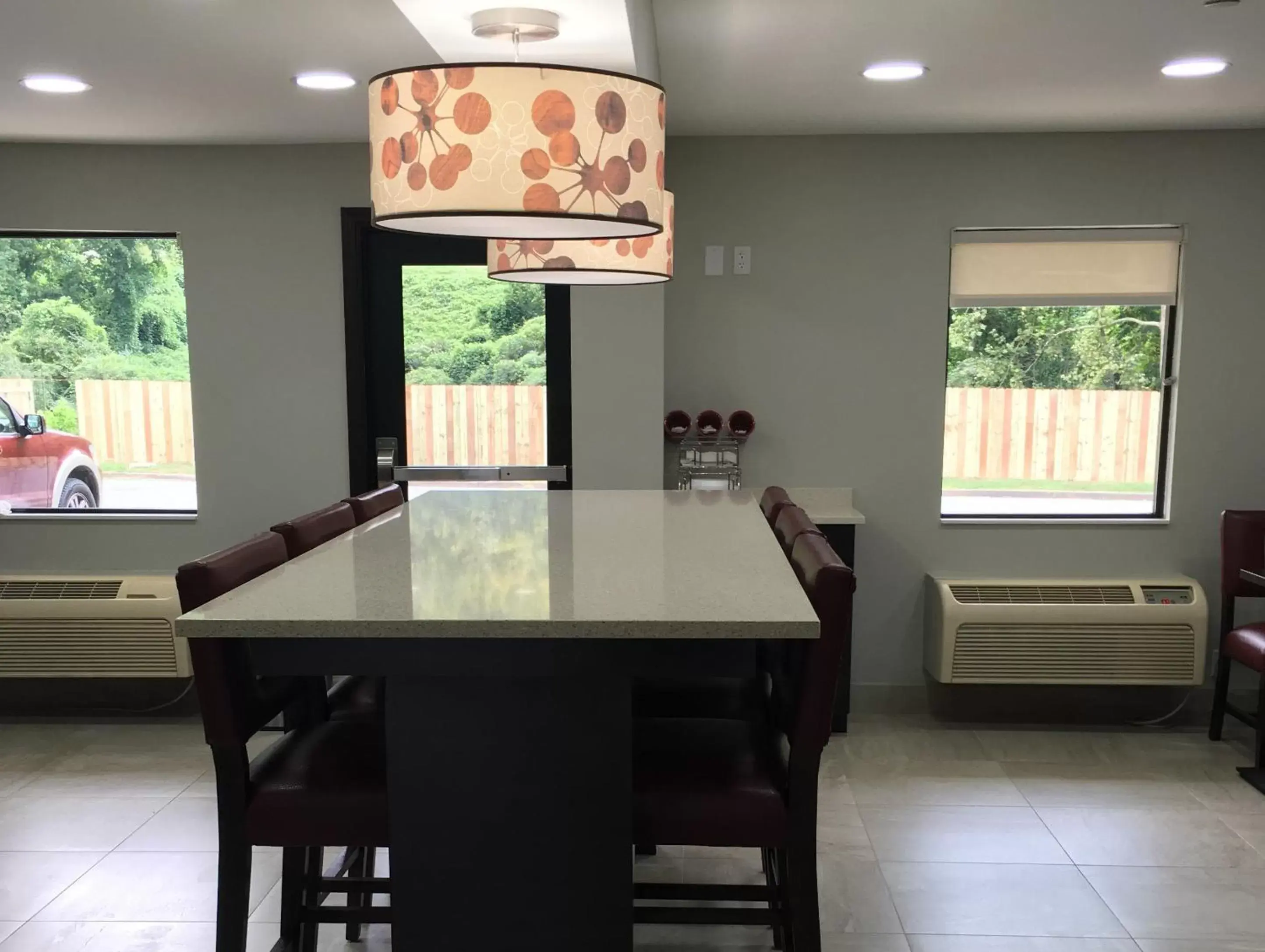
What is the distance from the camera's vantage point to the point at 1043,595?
3.95 meters

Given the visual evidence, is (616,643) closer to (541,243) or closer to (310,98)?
(541,243)

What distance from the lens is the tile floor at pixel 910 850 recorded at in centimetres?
253

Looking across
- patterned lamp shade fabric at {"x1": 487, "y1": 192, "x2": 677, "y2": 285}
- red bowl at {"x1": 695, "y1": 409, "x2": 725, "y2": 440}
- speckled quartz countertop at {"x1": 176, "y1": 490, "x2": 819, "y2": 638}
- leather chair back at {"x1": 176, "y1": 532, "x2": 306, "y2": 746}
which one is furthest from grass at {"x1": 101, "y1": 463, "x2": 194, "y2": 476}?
leather chair back at {"x1": 176, "y1": 532, "x2": 306, "y2": 746}

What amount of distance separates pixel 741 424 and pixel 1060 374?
4.49 ft

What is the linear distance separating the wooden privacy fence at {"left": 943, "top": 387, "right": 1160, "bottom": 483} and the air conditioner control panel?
480 mm

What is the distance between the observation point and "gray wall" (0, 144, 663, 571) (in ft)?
13.2

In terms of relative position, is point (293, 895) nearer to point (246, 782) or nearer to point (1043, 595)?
point (246, 782)

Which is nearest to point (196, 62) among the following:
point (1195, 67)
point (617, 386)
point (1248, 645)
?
point (617, 386)

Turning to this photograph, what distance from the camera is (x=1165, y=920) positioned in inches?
102

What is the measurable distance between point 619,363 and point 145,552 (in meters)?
2.16

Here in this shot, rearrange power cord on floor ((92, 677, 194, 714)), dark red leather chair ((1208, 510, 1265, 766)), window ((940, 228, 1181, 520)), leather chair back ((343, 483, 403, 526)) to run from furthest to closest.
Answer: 1. power cord on floor ((92, 677, 194, 714))
2. window ((940, 228, 1181, 520))
3. dark red leather chair ((1208, 510, 1265, 766))
4. leather chair back ((343, 483, 403, 526))

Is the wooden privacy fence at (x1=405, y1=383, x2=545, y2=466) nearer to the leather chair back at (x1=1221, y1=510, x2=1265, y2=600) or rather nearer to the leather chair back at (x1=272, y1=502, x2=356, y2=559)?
the leather chair back at (x1=272, y1=502, x2=356, y2=559)

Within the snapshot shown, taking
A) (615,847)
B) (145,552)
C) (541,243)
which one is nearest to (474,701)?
(615,847)

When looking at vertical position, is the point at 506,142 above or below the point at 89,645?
above
